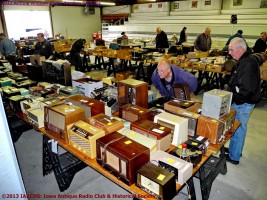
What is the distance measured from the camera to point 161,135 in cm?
165

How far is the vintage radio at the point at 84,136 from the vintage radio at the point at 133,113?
440mm

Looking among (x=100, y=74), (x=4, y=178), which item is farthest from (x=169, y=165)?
(x=100, y=74)

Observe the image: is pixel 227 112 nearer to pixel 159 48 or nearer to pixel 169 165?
pixel 169 165

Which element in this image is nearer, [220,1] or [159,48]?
[159,48]

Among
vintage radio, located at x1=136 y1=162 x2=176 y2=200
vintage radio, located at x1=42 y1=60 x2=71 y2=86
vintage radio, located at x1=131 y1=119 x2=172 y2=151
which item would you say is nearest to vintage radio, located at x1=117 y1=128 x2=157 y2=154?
vintage radio, located at x1=131 y1=119 x2=172 y2=151

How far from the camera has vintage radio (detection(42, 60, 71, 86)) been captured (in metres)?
3.32

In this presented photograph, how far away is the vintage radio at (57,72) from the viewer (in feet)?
10.9

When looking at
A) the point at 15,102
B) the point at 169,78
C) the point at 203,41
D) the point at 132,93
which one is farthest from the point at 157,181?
the point at 203,41

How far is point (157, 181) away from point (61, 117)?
1072 millimetres

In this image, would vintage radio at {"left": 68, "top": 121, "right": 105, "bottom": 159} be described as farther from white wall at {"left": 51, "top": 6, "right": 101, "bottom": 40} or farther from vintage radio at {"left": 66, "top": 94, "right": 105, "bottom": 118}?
white wall at {"left": 51, "top": 6, "right": 101, "bottom": 40}

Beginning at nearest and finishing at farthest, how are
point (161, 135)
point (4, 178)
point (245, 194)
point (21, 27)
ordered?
point (4, 178), point (161, 135), point (245, 194), point (21, 27)

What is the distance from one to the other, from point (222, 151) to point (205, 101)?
2.36ft

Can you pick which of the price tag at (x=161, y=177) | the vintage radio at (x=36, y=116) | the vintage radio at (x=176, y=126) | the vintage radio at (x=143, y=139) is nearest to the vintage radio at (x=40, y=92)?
the vintage radio at (x=36, y=116)

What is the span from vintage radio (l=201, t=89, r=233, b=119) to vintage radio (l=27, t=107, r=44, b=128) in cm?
163
